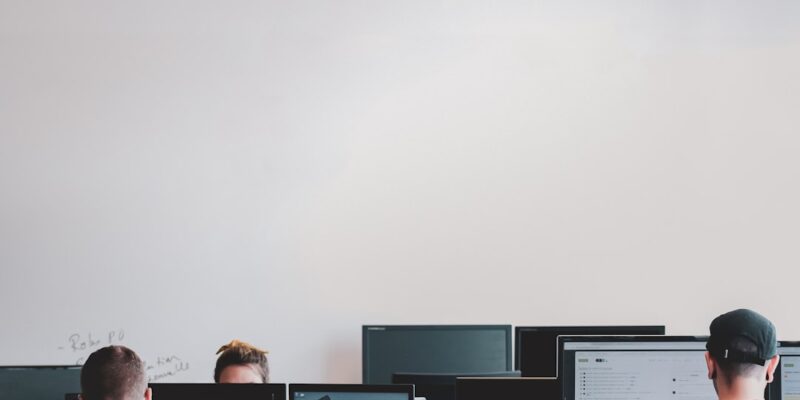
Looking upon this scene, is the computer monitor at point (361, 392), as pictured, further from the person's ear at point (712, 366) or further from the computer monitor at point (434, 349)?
the computer monitor at point (434, 349)

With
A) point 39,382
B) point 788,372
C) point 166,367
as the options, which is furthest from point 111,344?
point 788,372

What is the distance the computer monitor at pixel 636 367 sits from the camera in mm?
2721

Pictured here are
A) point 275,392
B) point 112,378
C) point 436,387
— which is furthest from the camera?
point 436,387

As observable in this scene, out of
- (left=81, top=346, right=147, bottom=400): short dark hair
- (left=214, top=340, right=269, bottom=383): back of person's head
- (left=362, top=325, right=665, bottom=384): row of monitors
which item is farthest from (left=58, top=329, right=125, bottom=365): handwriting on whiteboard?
(left=81, top=346, right=147, bottom=400): short dark hair

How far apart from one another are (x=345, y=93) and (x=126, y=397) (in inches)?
106

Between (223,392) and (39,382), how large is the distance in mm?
1866

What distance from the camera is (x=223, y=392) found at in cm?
259

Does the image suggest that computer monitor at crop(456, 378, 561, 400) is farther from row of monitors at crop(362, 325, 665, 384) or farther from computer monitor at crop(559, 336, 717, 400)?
row of monitors at crop(362, 325, 665, 384)

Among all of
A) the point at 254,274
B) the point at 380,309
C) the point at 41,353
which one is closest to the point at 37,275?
the point at 41,353

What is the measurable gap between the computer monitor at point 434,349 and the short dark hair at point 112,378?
2361 mm

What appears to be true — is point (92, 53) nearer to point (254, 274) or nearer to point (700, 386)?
point (254, 274)

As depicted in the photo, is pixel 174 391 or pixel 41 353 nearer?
pixel 174 391

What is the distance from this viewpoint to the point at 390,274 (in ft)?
16.1

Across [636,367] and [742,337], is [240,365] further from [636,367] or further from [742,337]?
[742,337]
